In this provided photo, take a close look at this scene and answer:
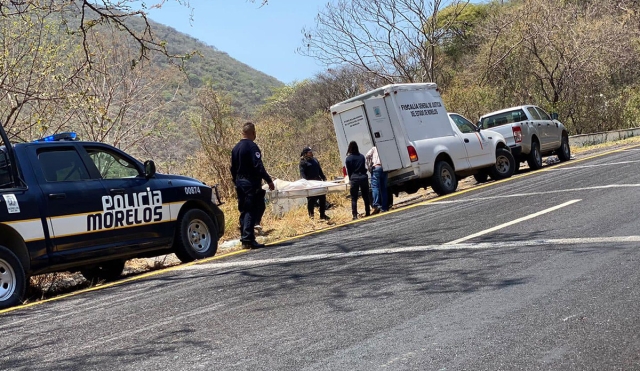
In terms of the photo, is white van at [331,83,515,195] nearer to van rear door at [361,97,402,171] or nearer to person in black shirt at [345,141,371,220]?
van rear door at [361,97,402,171]

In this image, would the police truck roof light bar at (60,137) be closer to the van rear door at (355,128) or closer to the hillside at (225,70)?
the van rear door at (355,128)

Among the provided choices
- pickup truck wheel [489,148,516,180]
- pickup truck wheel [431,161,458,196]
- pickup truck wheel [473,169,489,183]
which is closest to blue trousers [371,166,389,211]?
pickup truck wheel [431,161,458,196]

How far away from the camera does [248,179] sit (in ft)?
37.4

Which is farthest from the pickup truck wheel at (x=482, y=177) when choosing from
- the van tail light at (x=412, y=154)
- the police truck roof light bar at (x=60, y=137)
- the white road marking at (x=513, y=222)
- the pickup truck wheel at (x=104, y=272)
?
the police truck roof light bar at (x=60, y=137)

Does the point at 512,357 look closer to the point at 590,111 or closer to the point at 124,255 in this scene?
the point at 124,255

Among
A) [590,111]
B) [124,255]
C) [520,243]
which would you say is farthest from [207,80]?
[590,111]

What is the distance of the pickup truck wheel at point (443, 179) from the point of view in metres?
17.3

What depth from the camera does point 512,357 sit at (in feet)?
14.3

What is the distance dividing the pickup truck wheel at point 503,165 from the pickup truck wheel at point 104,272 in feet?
40.6

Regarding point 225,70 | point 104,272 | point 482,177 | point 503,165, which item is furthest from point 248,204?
point 225,70

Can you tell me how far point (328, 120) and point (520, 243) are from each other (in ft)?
98.9

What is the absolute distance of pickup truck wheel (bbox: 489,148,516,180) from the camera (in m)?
20.3

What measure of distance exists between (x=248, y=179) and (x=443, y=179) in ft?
23.7

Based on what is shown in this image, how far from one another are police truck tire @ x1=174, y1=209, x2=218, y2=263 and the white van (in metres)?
6.70
